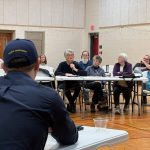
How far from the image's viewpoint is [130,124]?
19.4ft

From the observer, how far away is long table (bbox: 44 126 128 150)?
1765 mm

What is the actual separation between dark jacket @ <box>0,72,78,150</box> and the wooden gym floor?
2.73 meters

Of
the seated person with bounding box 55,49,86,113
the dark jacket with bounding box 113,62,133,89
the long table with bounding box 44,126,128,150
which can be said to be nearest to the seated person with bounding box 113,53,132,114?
the dark jacket with bounding box 113,62,133,89

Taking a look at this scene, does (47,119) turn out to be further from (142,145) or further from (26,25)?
(26,25)

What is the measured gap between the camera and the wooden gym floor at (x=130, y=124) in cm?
440

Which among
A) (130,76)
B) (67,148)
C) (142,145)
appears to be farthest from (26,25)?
(67,148)

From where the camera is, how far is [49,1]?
13219 mm

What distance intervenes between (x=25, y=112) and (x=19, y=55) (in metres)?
0.25

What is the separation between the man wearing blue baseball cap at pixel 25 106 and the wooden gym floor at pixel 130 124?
2727 mm

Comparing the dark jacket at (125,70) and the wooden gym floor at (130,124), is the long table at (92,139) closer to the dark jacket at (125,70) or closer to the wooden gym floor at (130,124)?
the wooden gym floor at (130,124)

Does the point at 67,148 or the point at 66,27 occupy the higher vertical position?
the point at 66,27

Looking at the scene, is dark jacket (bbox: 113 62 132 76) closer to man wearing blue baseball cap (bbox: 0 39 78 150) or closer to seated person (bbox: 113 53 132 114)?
seated person (bbox: 113 53 132 114)

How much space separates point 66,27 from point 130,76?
715 centimetres

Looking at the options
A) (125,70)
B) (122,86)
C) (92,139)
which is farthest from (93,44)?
(92,139)
